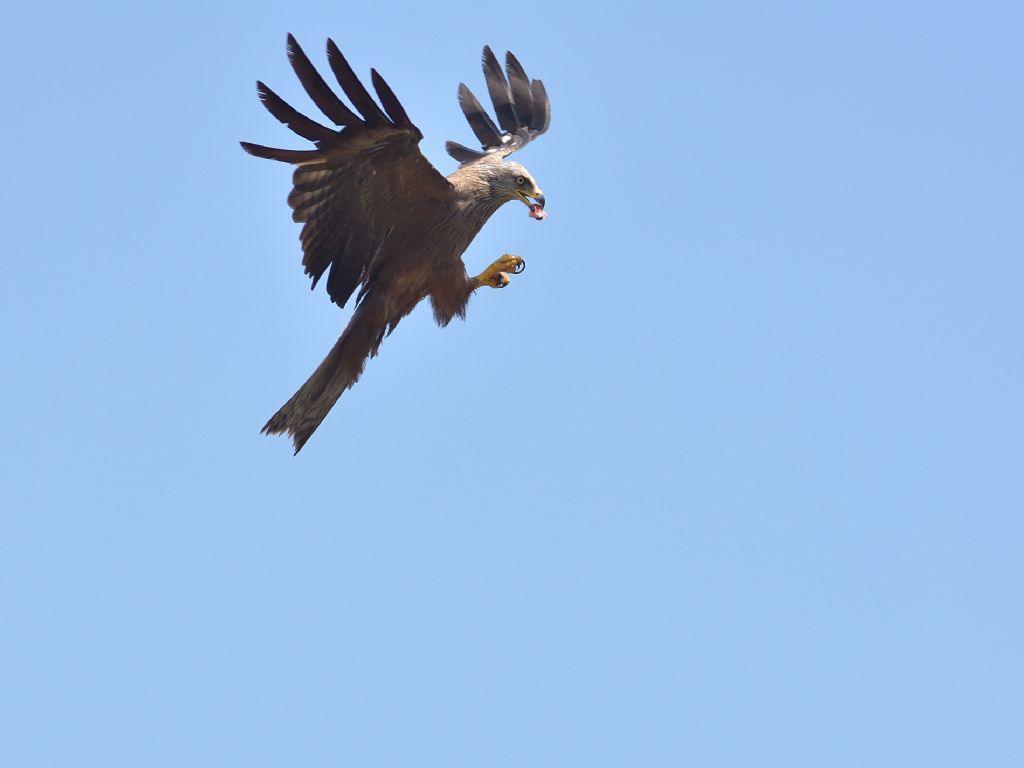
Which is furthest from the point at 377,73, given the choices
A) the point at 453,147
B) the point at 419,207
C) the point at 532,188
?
the point at 453,147

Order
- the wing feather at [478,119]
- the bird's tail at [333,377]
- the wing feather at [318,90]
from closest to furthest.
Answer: the wing feather at [318,90]
the bird's tail at [333,377]
the wing feather at [478,119]

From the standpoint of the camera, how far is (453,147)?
40.9ft

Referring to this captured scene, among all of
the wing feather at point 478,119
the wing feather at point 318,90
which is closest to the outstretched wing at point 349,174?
the wing feather at point 318,90

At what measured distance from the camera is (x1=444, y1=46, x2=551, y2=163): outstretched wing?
42.3 ft

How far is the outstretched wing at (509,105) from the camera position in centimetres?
1291

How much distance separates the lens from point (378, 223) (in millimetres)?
10547

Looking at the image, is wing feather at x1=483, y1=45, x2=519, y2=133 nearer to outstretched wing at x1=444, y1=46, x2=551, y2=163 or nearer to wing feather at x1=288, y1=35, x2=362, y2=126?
outstretched wing at x1=444, y1=46, x2=551, y2=163

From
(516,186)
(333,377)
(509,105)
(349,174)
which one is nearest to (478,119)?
(509,105)

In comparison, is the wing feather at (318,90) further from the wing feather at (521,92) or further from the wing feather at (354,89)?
the wing feather at (521,92)

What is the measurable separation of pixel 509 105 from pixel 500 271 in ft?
7.78

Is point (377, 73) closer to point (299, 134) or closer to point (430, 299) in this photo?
point (299, 134)

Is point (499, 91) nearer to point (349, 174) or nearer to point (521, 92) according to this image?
point (521, 92)

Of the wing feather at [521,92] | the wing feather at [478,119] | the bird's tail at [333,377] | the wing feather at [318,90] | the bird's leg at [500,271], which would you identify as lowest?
the bird's tail at [333,377]

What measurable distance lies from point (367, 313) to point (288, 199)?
3.02 feet
